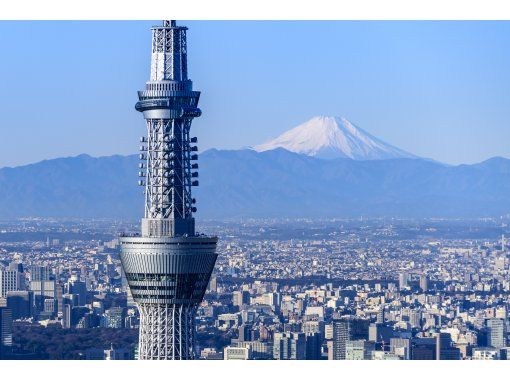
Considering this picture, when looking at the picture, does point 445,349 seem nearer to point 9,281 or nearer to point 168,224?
point 168,224

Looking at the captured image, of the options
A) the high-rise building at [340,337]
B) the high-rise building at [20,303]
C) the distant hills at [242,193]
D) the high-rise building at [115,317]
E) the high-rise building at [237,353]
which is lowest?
the high-rise building at [237,353]

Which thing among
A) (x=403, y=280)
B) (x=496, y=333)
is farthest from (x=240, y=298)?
(x=496, y=333)

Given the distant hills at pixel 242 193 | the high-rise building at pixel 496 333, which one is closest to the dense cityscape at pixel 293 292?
the high-rise building at pixel 496 333

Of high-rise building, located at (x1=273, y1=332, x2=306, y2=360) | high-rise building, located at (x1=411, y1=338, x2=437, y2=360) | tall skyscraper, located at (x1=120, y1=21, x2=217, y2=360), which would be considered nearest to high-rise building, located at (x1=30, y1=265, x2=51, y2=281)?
high-rise building, located at (x1=273, y1=332, x2=306, y2=360)

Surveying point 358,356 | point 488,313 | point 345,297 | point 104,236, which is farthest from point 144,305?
point 104,236

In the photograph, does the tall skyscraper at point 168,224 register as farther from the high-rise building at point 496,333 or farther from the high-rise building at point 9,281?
the high-rise building at point 9,281
